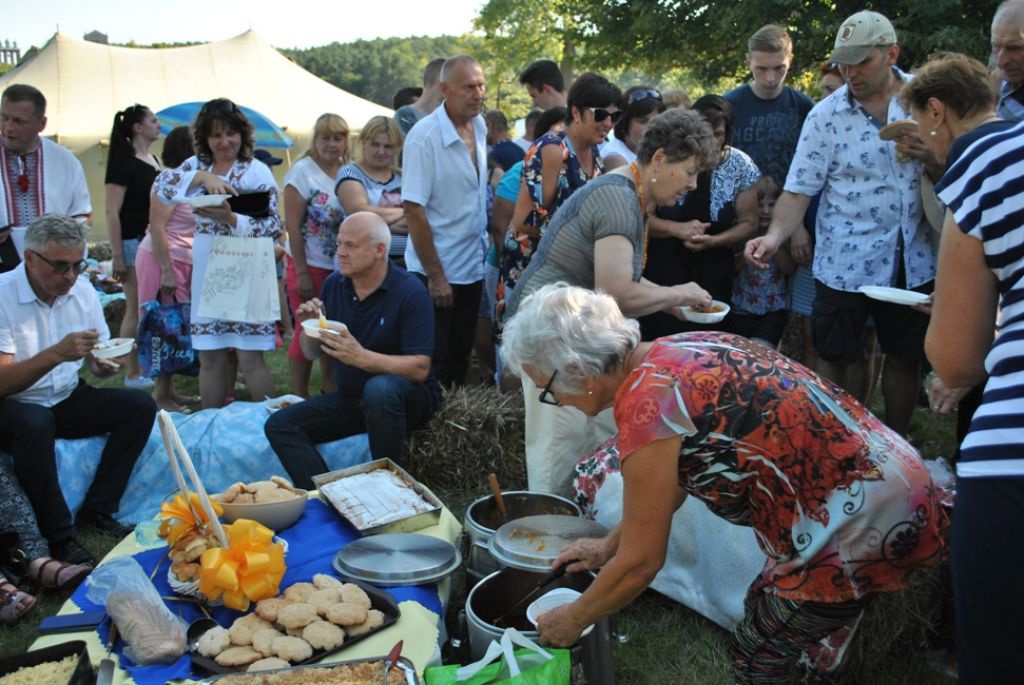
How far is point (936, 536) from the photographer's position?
2.03 m

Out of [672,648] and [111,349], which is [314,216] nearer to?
[111,349]

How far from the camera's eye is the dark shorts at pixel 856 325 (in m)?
4.05

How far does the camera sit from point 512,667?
6.59 feet

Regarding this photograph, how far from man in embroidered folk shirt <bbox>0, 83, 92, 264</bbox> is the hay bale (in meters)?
2.72

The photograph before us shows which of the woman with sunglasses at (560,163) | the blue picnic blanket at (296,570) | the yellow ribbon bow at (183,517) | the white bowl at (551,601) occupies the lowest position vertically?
the blue picnic blanket at (296,570)

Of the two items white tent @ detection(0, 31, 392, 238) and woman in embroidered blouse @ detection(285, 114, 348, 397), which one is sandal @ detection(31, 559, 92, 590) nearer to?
woman in embroidered blouse @ detection(285, 114, 348, 397)

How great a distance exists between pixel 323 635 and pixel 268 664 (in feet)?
0.54

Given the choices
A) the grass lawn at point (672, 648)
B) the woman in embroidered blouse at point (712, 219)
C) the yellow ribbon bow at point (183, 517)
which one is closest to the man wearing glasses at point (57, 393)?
the grass lawn at point (672, 648)

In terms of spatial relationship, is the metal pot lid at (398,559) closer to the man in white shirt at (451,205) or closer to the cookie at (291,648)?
the cookie at (291,648)

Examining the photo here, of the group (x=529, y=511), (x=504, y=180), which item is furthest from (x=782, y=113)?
(x=529, y=511)

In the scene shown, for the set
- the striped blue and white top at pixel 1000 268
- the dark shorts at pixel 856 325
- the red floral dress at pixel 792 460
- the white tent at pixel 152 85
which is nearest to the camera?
the striped blue and white top at pixel 1000 268

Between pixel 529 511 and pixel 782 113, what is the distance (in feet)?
10.0

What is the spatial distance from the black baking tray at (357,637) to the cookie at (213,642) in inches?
0.6

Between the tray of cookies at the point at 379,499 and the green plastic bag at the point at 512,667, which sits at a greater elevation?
the green plastic bag at the point at 512,667
